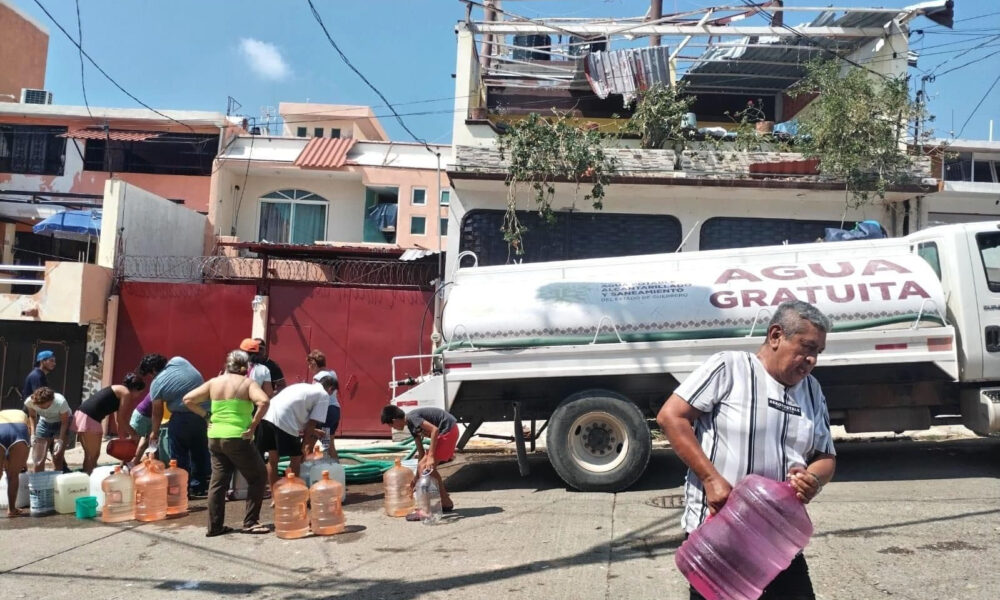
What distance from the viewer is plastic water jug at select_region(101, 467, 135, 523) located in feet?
24.1

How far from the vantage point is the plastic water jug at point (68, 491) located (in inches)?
304

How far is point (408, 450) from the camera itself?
11.0m

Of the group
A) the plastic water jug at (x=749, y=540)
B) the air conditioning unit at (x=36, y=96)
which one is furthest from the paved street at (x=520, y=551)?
the air conditioning unit at (x=36, y=96)

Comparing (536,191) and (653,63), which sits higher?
(653,63)

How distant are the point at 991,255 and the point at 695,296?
304cm

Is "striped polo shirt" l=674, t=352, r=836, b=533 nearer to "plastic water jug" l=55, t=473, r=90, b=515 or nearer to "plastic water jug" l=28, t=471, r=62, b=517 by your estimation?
"plastic water jug" l=55, t=473, r=90, b=515

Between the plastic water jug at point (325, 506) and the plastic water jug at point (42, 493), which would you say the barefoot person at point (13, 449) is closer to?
the plastic water jug at point (42, 493)

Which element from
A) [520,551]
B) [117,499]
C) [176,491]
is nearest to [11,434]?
[117,499]

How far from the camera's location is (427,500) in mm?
7098

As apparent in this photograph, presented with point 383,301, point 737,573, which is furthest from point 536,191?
point 737,573

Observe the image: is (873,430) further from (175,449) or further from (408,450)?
(175,449)

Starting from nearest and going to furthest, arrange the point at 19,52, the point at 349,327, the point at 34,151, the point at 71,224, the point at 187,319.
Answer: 1. the point at 349,327
2. the point at 187,319
3. the point at 71,224
4. the point at 34,151
5. the point at 19,52

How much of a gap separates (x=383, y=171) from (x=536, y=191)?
991 centimetres

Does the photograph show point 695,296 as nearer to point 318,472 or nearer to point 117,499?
point 318,472
